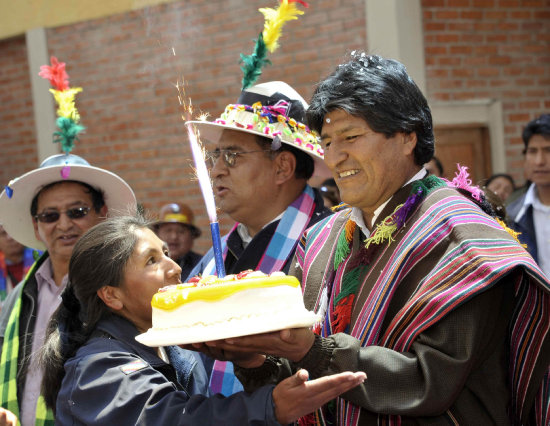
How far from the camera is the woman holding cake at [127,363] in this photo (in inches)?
78.0

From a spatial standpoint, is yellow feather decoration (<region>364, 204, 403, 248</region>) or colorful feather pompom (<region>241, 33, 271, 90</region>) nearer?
yellow feather decoration (<region>364, 204, 403, 248</region>)

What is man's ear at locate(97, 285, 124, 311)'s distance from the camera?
2529 mm

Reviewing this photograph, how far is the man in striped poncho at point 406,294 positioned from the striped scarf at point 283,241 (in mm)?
601

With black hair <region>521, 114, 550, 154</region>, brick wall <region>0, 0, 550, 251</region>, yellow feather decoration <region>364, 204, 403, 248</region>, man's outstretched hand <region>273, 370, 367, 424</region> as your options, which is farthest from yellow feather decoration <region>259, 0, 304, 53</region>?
brick wall <region>0, 0, 550, 251</region>

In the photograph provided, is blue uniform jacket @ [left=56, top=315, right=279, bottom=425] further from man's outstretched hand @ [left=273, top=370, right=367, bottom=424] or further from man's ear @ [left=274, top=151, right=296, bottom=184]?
man's ear @ [left=274, top=151, right=296, bottom=184]

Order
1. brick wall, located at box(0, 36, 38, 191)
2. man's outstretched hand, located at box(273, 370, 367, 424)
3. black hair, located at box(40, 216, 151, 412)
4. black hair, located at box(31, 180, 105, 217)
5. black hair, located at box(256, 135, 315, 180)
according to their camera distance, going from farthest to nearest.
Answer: brick wall, located at box(0, 36, 38, 191)
black hair, located at box(31, 180, 105, 217)
black hair, located at box(256, 135, 315, 180)
black hair, located at box(40, 216, 151, 412)
man's outstretched hand, located at box(273, 370, 367, 424)

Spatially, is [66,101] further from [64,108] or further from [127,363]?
[127,363]

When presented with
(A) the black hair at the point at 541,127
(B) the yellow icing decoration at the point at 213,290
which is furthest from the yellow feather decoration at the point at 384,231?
(A) the black hair at the point at 541,127

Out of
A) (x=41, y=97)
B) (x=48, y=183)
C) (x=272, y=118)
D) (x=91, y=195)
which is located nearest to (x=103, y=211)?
(x=91, y=195)

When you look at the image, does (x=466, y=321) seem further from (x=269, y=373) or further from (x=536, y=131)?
(x=536, y=131)

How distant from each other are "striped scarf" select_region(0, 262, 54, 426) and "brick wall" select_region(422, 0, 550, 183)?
14.9ft

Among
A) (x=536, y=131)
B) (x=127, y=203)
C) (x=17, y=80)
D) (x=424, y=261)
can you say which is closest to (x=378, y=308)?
(x=424, y=261)

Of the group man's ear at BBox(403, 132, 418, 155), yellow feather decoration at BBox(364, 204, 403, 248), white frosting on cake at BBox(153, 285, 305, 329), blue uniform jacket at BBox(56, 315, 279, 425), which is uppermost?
man's ear at BBox(403, 132, 418, 155)

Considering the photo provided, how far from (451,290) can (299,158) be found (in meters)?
1.56
